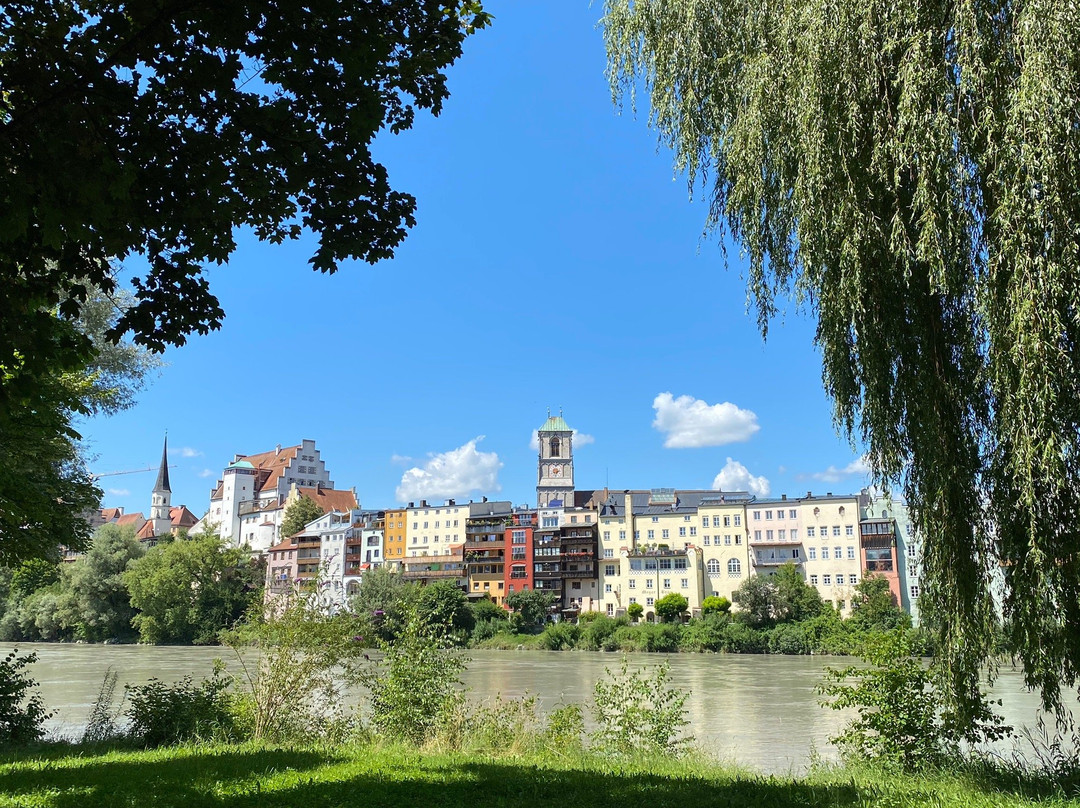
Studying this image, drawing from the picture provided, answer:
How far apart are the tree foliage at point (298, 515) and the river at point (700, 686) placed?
42858 millimetres

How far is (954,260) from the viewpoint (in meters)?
7.81

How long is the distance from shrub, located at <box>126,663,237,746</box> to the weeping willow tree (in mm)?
10473

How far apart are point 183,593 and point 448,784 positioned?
69.9 meters

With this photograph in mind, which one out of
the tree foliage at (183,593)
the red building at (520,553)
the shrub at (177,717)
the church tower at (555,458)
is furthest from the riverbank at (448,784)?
the church tower at (555,458)

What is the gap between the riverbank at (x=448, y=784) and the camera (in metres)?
7.54

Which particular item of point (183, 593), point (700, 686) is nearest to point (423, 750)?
point (700, 686)

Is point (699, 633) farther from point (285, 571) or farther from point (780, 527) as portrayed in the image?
point (285, 571)

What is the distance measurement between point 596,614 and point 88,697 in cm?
5572

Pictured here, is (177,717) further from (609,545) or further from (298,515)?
(298,515)

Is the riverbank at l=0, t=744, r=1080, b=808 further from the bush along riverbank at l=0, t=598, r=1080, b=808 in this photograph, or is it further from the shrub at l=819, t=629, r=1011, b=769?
the shrub at l=819, t=629, r=1011, b=769

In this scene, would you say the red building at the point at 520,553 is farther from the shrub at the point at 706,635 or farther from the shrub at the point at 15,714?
the shrub at the point at 15,714

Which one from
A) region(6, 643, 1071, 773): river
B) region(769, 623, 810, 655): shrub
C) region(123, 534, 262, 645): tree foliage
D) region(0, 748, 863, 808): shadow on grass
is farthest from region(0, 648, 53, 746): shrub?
region(769, 623, 810, 655): shrub

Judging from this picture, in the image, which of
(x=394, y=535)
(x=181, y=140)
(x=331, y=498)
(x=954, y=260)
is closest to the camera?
(x=181, y=140)

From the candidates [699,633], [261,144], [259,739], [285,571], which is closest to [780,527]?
[699,633]
